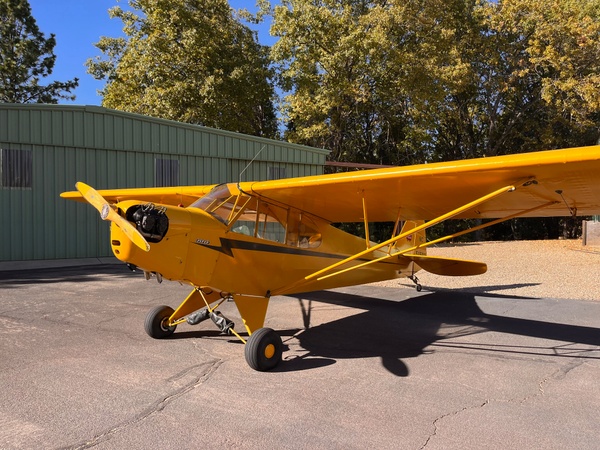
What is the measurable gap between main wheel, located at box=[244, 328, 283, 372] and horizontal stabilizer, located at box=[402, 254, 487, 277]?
4.39 m

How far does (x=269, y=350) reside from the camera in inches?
204

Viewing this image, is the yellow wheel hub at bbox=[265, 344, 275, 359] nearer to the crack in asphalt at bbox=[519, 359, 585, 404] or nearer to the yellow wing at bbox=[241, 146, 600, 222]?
the yellow wing at bbox=[241, 146, 600, 222]

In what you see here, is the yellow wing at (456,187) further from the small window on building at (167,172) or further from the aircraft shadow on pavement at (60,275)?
the small window on building at (167,172)

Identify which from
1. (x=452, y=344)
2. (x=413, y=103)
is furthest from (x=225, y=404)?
(x=413, y=103)

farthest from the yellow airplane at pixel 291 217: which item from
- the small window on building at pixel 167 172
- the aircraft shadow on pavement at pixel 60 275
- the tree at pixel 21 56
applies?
the tree at pixel 21 56

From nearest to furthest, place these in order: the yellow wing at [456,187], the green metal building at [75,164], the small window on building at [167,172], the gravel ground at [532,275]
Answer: the yellow wing at [456,187]
the gravel ground at [532,275]
the green metal building at [75,164]
the small window on building at [167,172]

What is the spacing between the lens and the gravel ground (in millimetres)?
10703

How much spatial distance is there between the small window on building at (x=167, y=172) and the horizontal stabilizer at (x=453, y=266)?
10.8m

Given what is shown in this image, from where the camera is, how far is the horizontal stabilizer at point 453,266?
838 cm

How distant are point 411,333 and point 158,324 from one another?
3.61 m

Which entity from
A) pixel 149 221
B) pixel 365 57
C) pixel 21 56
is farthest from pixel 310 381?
pixel 21 56

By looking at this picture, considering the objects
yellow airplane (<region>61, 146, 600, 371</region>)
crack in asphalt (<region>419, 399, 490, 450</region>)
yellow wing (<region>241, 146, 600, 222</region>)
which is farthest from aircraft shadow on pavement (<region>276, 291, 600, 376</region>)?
yellow wing (<region>241, 146, 600, 222</region>)

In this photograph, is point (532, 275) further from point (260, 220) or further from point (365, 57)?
point (365, 57)

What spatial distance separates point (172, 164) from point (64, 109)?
12.7 ft
